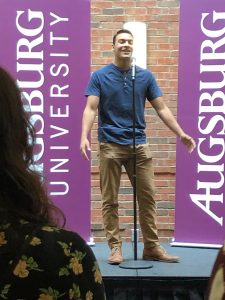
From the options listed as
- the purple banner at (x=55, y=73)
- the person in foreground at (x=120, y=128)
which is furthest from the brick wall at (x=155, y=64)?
the person in foreground at (x=120, y=128)

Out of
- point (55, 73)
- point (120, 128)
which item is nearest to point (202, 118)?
point (120, 128)

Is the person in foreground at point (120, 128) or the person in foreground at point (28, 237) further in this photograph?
the person in foreground at point (120, 128)

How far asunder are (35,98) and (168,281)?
1599 millimetres

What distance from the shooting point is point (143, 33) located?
4453mm

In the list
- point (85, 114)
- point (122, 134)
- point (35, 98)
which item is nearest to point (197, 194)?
point (122, 134)

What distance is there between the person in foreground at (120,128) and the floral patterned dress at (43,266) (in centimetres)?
258

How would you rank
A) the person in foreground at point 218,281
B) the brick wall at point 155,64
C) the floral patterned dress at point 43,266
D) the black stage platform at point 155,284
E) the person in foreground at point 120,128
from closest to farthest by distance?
the person in foreground at point 218,281 < the floral patterned dress at point 43,266 < the black stage platform at point 155,284 < the person in foreground at point 120,128 < the brick wall at point 155,64

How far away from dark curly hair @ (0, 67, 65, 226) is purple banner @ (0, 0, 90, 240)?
9.41ft

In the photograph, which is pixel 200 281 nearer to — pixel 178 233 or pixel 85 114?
pixel 178 233

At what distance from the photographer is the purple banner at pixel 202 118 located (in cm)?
397

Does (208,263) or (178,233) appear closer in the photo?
(208,263)

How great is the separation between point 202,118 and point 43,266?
3221 millimetres

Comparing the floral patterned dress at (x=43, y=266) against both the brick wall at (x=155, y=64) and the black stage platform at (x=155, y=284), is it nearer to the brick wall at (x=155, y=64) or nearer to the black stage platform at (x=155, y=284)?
the black stage platform at (x=155, y=284)

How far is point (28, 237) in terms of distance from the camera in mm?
928
